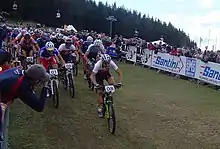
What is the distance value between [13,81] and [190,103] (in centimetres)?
1048

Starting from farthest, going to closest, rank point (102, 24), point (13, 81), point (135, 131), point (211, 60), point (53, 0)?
point (102, 24), point (53, 0), point (211, 60), point (135, 131), point (13, 81)

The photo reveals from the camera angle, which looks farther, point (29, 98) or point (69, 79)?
point (69, 79)

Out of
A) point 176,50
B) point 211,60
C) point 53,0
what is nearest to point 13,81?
point 211,60

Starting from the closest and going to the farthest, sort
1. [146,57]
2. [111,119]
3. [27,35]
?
[111,119] → [27,35] → [146,57]

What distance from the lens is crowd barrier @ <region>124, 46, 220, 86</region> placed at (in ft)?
65.5

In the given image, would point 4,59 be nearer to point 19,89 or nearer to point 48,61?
point 19,89

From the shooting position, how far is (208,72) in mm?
20250

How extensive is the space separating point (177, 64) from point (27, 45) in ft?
38.6

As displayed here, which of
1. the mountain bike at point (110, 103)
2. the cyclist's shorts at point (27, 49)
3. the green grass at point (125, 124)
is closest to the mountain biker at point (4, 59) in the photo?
the green grass at point (125, 124)

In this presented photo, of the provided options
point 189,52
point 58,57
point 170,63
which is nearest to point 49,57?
point 58,57

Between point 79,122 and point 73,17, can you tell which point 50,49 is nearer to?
point 79,122

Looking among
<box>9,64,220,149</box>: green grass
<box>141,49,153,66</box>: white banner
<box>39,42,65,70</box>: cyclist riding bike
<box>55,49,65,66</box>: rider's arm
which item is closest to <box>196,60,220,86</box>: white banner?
<box>9,64,220,149</box>: green grass

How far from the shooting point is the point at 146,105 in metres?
13.5

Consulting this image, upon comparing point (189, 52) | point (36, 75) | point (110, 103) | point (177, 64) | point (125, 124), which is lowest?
point (125, 124)
